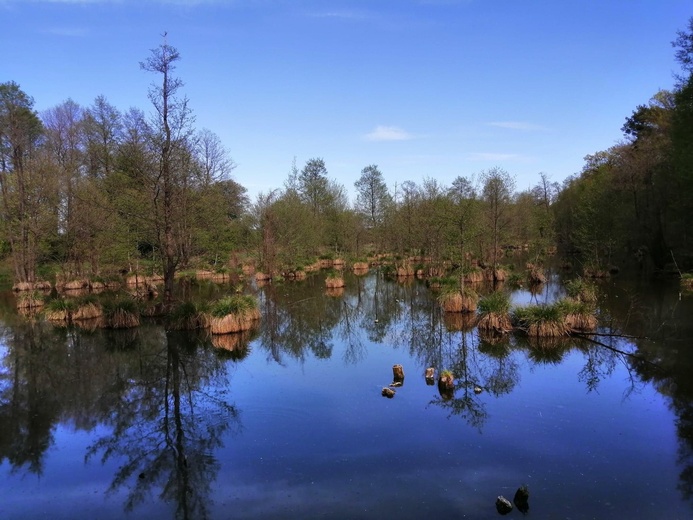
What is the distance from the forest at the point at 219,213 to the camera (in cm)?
1881

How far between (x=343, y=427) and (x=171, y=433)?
2.82m

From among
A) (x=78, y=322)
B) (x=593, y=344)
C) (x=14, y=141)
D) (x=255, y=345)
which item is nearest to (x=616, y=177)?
(x=593, y=344)

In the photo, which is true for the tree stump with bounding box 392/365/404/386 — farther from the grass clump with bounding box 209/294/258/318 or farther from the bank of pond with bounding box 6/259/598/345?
the grass clump with bounding box 209/294/258/318

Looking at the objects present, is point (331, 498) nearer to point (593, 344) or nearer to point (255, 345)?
point (255, 345)

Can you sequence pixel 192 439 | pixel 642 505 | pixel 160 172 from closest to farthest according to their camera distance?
pixel 642 505, pixel 192 439, pixel 160 172

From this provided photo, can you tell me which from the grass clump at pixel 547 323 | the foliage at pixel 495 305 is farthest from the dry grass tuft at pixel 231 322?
the grass clump at pixel 547 323

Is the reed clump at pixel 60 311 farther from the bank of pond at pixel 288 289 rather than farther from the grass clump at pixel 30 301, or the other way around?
the grass clump at pixel 30 301

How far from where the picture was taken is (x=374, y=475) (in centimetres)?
630

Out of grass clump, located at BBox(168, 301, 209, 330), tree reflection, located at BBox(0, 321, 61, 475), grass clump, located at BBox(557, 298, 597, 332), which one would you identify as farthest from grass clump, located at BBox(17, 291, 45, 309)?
grass clump, located at BBox(557, 298, 597, 332)

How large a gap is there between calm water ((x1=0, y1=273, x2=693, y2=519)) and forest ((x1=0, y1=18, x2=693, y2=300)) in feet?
22.8

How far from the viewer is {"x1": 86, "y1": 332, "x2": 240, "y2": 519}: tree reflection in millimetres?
6199

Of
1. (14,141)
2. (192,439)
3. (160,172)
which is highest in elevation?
(14,141)

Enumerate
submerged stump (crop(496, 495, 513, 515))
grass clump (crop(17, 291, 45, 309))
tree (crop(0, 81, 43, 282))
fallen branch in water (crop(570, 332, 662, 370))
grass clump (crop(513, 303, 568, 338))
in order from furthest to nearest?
tree (crop(0, 81, 43, 282))
grass clump (crop(17, 291, 45, 309))
grass clump (crop(513, 303, 568, 338))
fallen branch in water (crop(570, 332, 662, 370))
submerged stump (crop(496, 495, 513, 515))

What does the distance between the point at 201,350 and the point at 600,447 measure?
33.2ft
